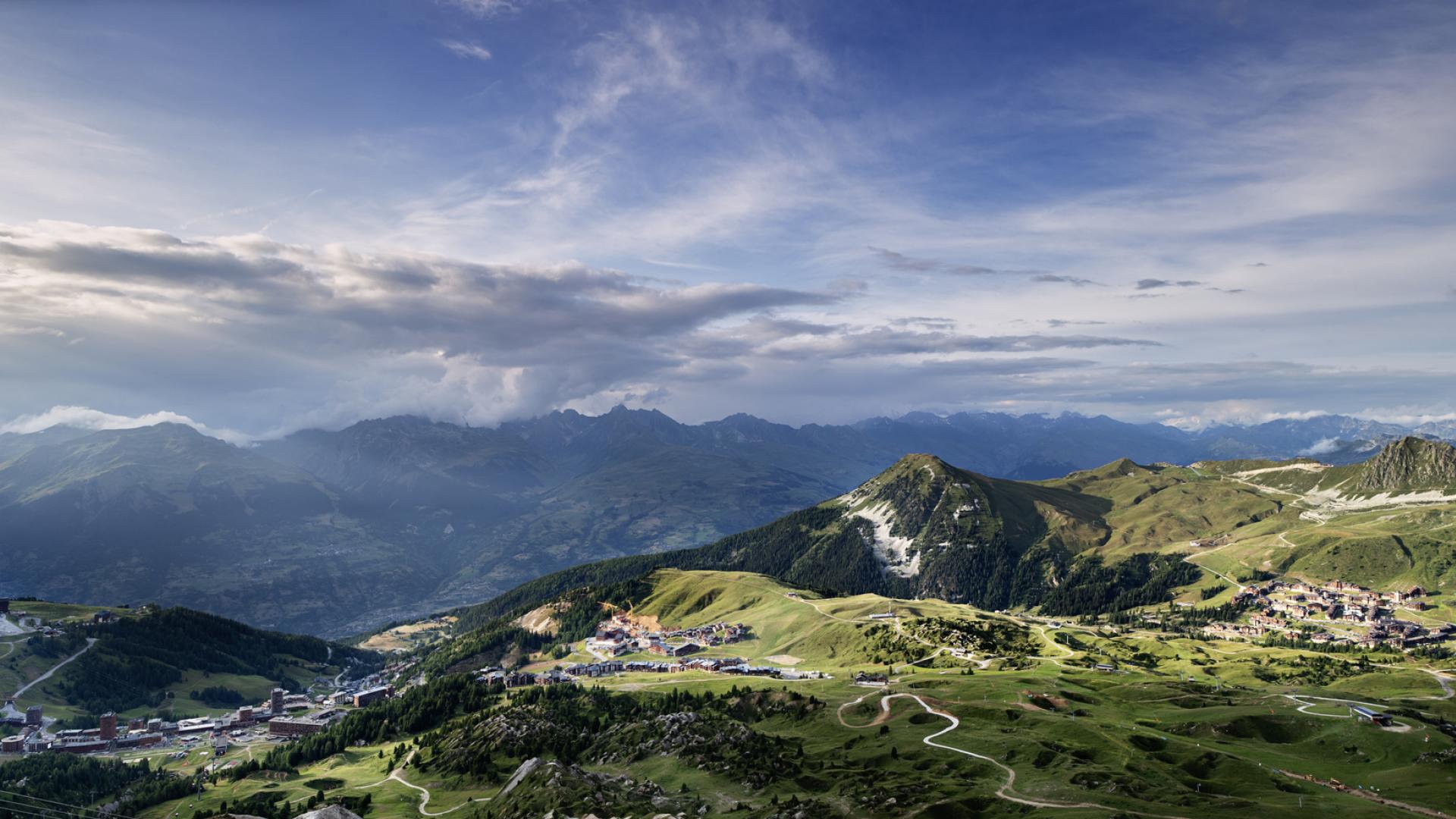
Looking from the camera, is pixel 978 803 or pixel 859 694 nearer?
pixel 978 803

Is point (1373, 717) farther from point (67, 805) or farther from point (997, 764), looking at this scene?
point (67, 805)

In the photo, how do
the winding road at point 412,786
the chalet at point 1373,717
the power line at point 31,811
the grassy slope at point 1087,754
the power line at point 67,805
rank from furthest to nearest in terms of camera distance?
the power line at point 67,805, the power line at point 31,811, the winding road at point 412,786, the chalet at point 1373,717, the grassy slope at point 1087,754

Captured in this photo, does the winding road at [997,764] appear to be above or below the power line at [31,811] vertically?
above

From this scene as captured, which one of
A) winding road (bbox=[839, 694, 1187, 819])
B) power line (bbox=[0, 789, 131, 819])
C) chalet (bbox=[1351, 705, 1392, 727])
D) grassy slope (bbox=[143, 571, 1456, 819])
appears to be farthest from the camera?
power line (bbox=[0, 789, 131, 819])

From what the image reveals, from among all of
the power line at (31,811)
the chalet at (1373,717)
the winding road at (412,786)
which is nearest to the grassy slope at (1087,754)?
the winding road at (412,786)

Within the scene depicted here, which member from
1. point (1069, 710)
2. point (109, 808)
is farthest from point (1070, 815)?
point (109, 808)

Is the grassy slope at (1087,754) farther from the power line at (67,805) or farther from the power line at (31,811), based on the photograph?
the power line at (31,811)

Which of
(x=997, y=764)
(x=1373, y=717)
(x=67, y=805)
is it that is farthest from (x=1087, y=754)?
(x=67, y=805)

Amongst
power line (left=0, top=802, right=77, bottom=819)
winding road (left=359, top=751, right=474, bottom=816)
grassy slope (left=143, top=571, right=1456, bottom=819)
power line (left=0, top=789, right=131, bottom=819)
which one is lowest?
power line (left=0, top=789, right=131, bottom=819)

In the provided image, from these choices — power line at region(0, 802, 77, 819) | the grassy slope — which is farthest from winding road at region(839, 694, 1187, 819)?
power line at region(0, 802, 77, 819)

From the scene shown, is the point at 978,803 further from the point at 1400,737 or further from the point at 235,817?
the point at 235,817

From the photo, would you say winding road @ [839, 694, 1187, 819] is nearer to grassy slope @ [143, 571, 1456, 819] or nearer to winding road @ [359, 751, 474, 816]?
grassy slope @ [143, 571, 1456, 819]
